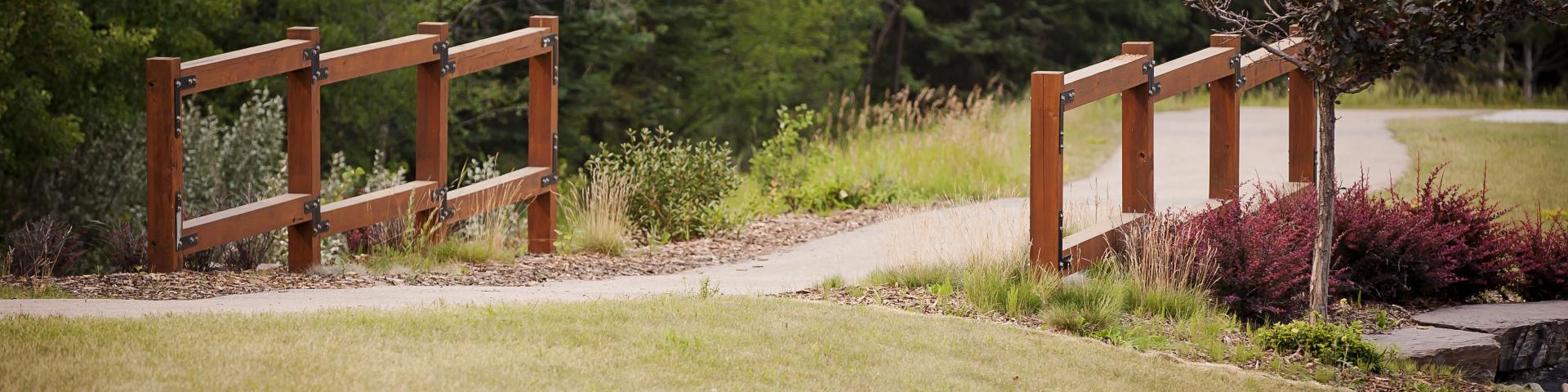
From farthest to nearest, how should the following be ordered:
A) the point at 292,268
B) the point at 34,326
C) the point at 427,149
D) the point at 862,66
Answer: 1. the point at 862,66
2. the point at 427,149
3. the point at 292,268
4. the point at 34,326

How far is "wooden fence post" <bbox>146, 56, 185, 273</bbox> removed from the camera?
267 inches

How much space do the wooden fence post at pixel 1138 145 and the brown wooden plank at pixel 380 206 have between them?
394cm

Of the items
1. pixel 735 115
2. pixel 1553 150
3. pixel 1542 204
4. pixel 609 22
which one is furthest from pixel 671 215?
pixel 735 115

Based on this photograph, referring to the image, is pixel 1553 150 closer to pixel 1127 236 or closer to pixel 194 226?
pixel 1127 236

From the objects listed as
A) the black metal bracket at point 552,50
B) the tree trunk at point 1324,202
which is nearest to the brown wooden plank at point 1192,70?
the tree trunk at point 1324,202

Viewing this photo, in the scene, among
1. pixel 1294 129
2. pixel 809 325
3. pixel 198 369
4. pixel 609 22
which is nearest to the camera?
pixel 198 369

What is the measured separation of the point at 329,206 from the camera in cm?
798

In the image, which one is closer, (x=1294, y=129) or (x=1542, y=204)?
(x=1294, y=129)

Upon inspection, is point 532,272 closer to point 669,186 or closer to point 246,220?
point 246,220

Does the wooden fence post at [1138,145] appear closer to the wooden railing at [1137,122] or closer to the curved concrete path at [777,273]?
the wooden railing at [1137,122]

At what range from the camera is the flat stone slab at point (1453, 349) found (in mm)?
6730

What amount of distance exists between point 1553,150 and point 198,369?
1383cm

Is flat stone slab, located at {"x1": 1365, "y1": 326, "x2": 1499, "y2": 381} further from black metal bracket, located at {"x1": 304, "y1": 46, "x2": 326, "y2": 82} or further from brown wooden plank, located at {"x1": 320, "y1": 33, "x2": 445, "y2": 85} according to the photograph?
black metal bracket, located at {"x1": 304, "y1": 46, "x2": 326, "y2": 82}

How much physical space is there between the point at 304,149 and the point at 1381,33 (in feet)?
17.7
